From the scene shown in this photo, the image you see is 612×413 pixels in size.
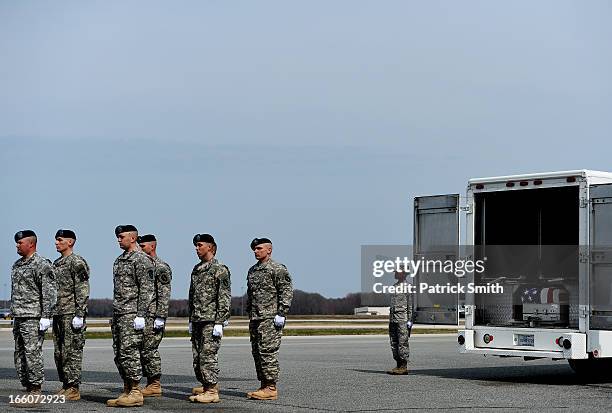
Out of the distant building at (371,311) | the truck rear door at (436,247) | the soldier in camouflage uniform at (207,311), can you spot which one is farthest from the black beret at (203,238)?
the distant building at (371,311)

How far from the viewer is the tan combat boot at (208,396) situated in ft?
43.7

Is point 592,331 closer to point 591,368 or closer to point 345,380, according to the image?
point 591,368

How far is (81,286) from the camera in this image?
1370cm

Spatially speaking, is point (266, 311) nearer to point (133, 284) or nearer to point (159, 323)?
point (159, 323)

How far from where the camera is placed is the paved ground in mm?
13281

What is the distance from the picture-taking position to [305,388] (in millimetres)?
15508

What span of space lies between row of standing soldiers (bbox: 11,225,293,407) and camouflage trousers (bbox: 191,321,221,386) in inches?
0.5

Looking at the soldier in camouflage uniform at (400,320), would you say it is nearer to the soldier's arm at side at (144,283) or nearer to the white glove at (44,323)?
the soldier's arm at side at (144,283)

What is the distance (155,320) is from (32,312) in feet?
4.72

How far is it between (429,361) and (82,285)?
10.3 meters

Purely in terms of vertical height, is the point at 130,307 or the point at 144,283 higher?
the point at 144,283

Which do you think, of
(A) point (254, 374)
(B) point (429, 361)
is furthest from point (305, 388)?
(B) point (429, 361)

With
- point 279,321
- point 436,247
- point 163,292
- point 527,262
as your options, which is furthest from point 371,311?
point 163,292

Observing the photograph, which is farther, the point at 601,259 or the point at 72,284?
the point at 601,259
